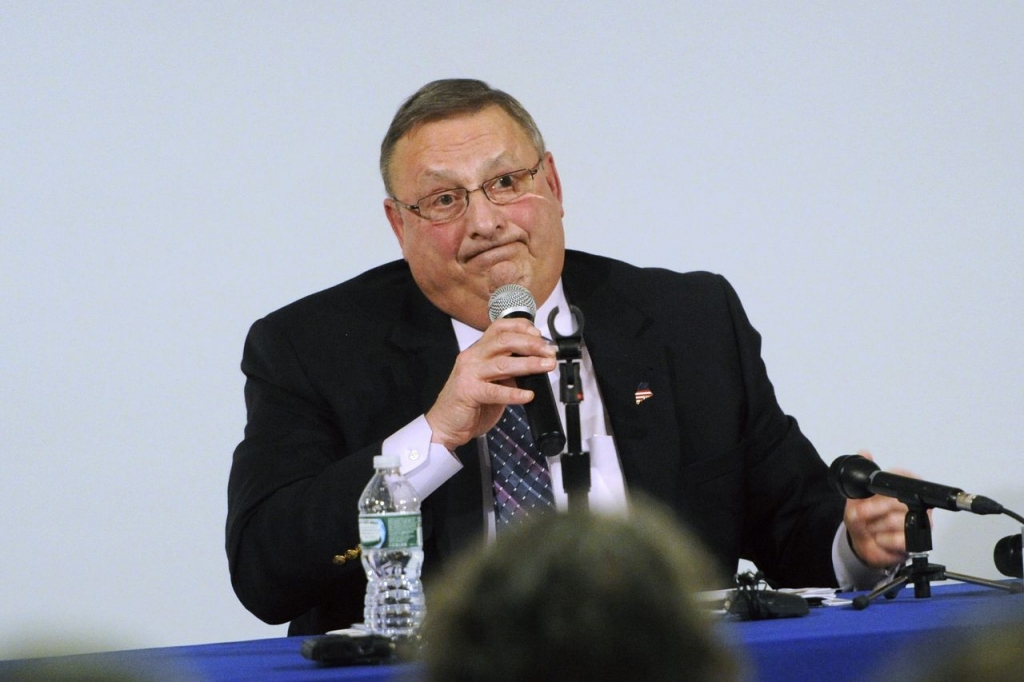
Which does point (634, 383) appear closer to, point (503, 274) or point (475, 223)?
point (503, 274)

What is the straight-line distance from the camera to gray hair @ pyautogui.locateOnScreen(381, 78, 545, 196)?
283 centimetres

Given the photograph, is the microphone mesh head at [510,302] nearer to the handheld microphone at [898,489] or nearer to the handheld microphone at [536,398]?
the handheld microphone at [536,398]

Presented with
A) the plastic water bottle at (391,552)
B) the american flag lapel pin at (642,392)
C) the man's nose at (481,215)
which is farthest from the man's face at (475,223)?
the plastic water bottle at (391,552)

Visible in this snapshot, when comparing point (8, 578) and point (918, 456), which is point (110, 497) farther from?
point (918, 456)

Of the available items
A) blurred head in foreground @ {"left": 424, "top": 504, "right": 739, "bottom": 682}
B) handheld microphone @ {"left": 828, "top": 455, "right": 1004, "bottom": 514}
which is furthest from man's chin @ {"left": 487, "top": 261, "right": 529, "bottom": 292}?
blurred head in foreground @ {"left": 424, "top": 504, "right": 739, "bottom": 682}

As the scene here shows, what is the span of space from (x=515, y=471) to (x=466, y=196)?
1.94 ft

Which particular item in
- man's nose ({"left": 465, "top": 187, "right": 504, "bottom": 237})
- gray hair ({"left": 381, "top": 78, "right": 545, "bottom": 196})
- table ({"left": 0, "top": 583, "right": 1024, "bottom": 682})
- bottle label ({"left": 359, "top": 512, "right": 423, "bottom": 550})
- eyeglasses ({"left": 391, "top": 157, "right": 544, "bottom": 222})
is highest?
gray hair ({"left": 381, "top": 78, "right": 545, "bottom": 196})

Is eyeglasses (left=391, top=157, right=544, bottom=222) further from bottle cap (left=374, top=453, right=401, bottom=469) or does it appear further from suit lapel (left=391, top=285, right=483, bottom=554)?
bottle cap (left=374, top=453, right=401, bottom=469)

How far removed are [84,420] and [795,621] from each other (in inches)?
85.4

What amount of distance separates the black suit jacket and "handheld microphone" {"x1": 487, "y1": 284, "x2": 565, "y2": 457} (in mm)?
375

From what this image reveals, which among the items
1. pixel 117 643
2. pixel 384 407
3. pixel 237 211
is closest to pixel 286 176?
pixel 237 211

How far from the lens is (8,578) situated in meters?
3.31

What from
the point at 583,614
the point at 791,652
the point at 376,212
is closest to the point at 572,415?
the point at 791,652

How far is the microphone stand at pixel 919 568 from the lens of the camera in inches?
83.2
